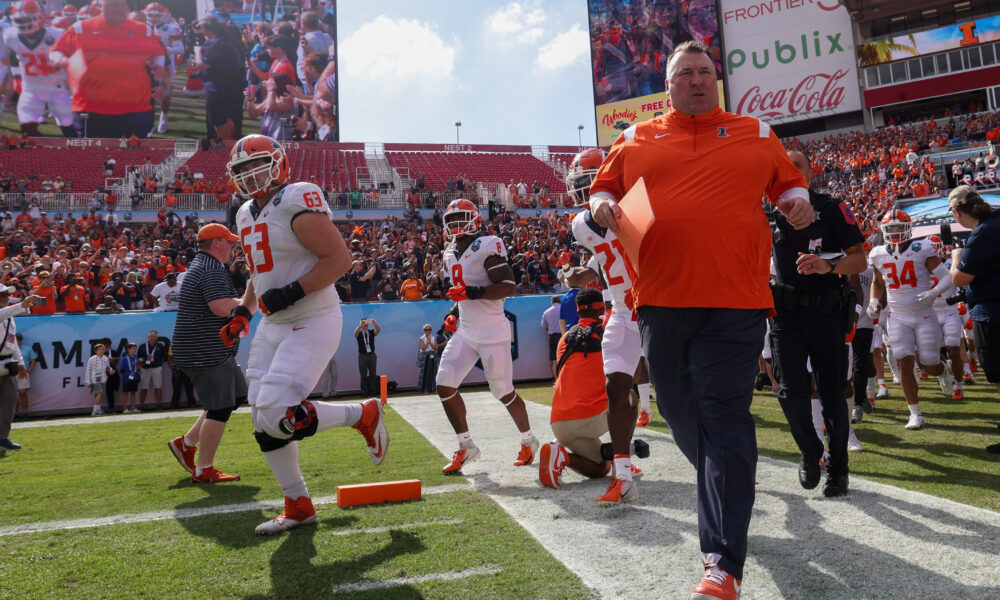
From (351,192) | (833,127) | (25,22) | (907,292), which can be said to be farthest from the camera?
(833,127)

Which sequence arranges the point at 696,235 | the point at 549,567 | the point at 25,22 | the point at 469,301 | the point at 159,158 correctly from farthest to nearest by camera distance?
1. the point at 25,22
2. the point at 159,158
3. the point at 469,301
4. the point at 549,567
5. the point at 696,235

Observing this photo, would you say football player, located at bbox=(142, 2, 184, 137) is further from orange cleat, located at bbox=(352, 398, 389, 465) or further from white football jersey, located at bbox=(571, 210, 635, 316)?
orange cleat, located at bbox=(352, 398, 389, 465)

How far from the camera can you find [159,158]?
3750 centimetres

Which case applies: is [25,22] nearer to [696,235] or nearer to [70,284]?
[70,284]

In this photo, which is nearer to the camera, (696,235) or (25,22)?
(696,235)

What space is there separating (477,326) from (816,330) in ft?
8.84

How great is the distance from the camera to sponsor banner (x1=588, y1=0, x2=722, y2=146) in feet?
158

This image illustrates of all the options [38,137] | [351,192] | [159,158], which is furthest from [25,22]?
[351,192]

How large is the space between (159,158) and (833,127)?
43.3 metres

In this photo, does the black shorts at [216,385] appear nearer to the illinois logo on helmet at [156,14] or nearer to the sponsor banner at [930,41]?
the illinois logo on helmet at [156,14]

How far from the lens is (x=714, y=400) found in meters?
2.63

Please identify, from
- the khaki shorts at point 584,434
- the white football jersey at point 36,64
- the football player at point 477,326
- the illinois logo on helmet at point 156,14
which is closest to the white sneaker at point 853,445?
the khaki shorts at point 584,434

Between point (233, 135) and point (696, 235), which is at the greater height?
point (233, 135)

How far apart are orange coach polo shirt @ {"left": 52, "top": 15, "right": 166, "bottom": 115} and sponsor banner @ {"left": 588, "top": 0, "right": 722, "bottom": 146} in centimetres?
3062
